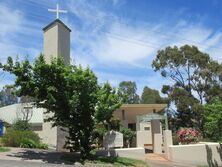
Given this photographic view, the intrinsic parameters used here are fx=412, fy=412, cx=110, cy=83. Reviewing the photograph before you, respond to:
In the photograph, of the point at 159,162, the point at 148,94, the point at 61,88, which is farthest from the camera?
the point at 148,94

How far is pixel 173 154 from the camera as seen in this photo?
22891 millimetres

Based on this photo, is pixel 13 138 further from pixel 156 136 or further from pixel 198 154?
pixel 198 154

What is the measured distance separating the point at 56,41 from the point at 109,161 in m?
9.23

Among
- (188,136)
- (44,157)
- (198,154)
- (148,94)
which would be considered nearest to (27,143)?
(44,157)

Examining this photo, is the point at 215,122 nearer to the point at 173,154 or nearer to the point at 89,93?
the point at 173,154

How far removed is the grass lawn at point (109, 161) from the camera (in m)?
18.4

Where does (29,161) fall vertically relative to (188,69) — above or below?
below

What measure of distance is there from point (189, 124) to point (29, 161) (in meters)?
32.8

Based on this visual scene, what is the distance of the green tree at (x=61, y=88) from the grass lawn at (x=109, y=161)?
530 mm

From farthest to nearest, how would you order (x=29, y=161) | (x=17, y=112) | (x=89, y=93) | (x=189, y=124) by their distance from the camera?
(x=189, y=124)
(x=17, y=112)
(x=89, y=93)
(x=29, y=161)

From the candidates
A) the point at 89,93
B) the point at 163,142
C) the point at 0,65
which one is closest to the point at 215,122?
the point at 163,142

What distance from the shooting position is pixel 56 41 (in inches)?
990

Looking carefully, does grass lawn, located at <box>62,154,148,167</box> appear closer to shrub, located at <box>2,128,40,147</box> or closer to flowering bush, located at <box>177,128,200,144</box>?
shrub, located at <box>2,128,40,147</box>

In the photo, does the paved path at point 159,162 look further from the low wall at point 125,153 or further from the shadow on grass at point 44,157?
the shadow on grass at point 44,157
